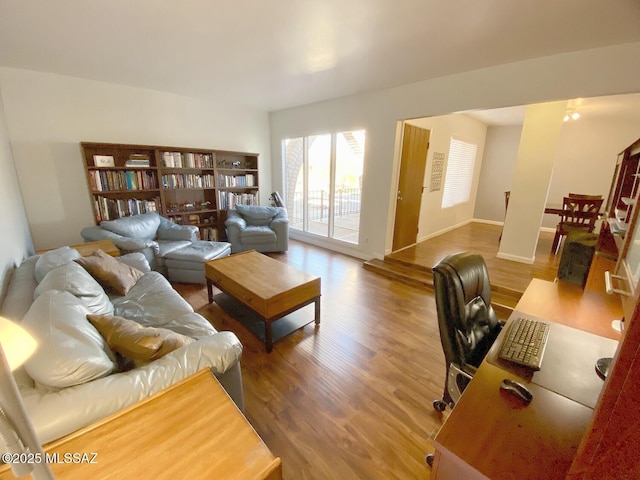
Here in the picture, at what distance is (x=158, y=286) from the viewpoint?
2213 mm

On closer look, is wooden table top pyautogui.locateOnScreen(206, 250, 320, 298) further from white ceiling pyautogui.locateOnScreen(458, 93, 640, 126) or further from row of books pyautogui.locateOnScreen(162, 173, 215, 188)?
white ceiling pyautogui.locateOnScreen(458, 93, 640, 126)

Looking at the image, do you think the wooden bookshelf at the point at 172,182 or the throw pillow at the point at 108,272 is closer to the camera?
the throw pillow at the point at 108,272

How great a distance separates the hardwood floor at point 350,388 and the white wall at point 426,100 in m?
1.58

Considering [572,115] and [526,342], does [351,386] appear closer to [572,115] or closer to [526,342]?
[526,342]

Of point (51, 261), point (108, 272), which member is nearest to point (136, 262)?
point (108, 272)

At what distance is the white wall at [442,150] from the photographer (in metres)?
4.40

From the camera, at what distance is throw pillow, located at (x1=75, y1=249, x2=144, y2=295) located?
2.04 metres

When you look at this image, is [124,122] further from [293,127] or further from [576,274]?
[576,274]

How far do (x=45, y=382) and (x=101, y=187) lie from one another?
3.30m

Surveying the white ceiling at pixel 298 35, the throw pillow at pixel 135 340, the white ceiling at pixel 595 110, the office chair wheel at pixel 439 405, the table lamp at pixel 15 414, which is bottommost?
the office chair wheel at pixel 439 405

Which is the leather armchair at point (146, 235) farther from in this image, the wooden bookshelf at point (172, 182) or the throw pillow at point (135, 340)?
the throw pillow at point (135, 340)

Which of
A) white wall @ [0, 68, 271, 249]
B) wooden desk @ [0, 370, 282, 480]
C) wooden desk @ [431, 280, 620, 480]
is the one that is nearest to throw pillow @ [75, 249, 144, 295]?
wooden desk @ [0, 370, 282, 480]

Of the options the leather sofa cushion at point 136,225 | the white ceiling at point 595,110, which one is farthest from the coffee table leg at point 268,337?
the white ceiling at point 595,110

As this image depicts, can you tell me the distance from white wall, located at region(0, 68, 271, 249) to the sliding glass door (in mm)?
2017
